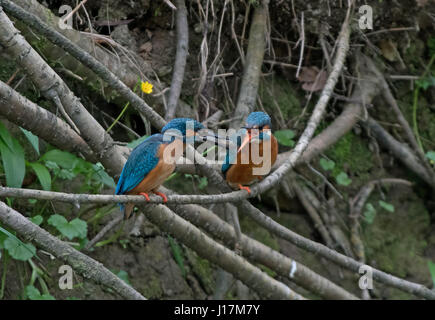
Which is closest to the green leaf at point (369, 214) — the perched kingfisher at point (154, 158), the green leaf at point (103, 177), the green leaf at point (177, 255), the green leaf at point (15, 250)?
the green leaf at point (177, 255)

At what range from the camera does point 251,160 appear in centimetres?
309

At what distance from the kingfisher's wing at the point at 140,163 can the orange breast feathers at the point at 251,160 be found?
61 cm

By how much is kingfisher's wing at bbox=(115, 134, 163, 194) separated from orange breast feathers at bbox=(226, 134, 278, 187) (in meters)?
0.61

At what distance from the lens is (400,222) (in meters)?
5.06

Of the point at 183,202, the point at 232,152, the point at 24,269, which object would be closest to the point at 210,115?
the point at 232,152

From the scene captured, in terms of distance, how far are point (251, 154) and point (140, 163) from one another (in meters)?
0.79

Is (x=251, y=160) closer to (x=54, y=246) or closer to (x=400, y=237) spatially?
(x=54, y=246)

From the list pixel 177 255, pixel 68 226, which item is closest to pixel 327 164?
pixel 177 255

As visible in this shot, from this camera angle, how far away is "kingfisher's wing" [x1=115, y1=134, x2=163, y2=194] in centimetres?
251

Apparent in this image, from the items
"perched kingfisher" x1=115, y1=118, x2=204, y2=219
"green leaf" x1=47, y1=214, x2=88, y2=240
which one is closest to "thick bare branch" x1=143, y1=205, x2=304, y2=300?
"green leaf" x1=47, y1=214, x2=88, y2=240

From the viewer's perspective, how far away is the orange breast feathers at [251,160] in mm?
3027

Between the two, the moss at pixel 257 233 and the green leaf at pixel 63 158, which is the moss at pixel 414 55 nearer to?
the moss at pixel 257 233

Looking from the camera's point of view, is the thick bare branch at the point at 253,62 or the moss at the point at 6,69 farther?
the thick bare branch at the point at 253,62

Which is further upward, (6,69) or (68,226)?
(6,69)
